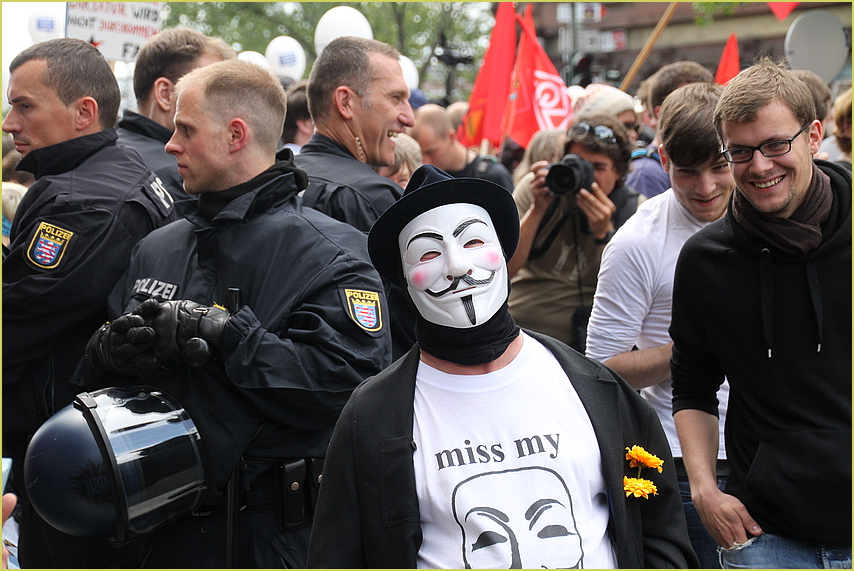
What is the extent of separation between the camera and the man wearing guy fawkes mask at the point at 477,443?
2.11 meters

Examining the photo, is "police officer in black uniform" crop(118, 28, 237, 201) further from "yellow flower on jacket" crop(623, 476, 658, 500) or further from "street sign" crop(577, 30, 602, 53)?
"street sign" crop(577, 30, 602, 53)

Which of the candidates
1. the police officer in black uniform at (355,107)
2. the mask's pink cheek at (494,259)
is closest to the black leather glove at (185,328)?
the mask's pink cheek at (494,259)

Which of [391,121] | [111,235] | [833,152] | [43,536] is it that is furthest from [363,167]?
[833,152]

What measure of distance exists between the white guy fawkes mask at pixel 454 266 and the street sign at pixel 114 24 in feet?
16.7

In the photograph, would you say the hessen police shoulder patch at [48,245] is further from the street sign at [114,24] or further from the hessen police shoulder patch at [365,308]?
the street sign at [114,24]

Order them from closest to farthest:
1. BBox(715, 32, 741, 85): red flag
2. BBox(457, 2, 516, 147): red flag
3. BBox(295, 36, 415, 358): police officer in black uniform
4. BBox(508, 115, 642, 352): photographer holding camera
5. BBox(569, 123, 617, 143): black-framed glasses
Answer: BBox(295, 36, 415, 358): police officer in black uniform → BBox(508, 115, 642, 352): photographer holding camera → BBox(569, 123, 617, 143): black-framed glasses → BBox(715, 32, 741, 85): red flag → BBox(457, 2, 516, 147): red flag

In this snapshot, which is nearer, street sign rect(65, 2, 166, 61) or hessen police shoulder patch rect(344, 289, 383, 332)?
hessen police shoulder patch rect(344, 289, 383, 332)

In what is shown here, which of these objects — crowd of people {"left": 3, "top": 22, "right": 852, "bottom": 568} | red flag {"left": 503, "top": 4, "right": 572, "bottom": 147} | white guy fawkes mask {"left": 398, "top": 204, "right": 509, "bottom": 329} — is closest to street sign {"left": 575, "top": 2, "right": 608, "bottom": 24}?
red flag {"left": 503, "top": 4, "right": 572, "bottom": 147}

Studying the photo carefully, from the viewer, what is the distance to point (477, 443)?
217cm

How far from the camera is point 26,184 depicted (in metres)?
5.23

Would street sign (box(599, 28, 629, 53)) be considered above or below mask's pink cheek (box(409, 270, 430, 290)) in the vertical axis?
above

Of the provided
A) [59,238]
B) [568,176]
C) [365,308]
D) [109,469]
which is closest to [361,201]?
[365,308]

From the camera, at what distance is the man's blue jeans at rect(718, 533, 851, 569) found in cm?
255

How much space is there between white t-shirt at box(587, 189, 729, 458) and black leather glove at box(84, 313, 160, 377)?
1.61 metres
